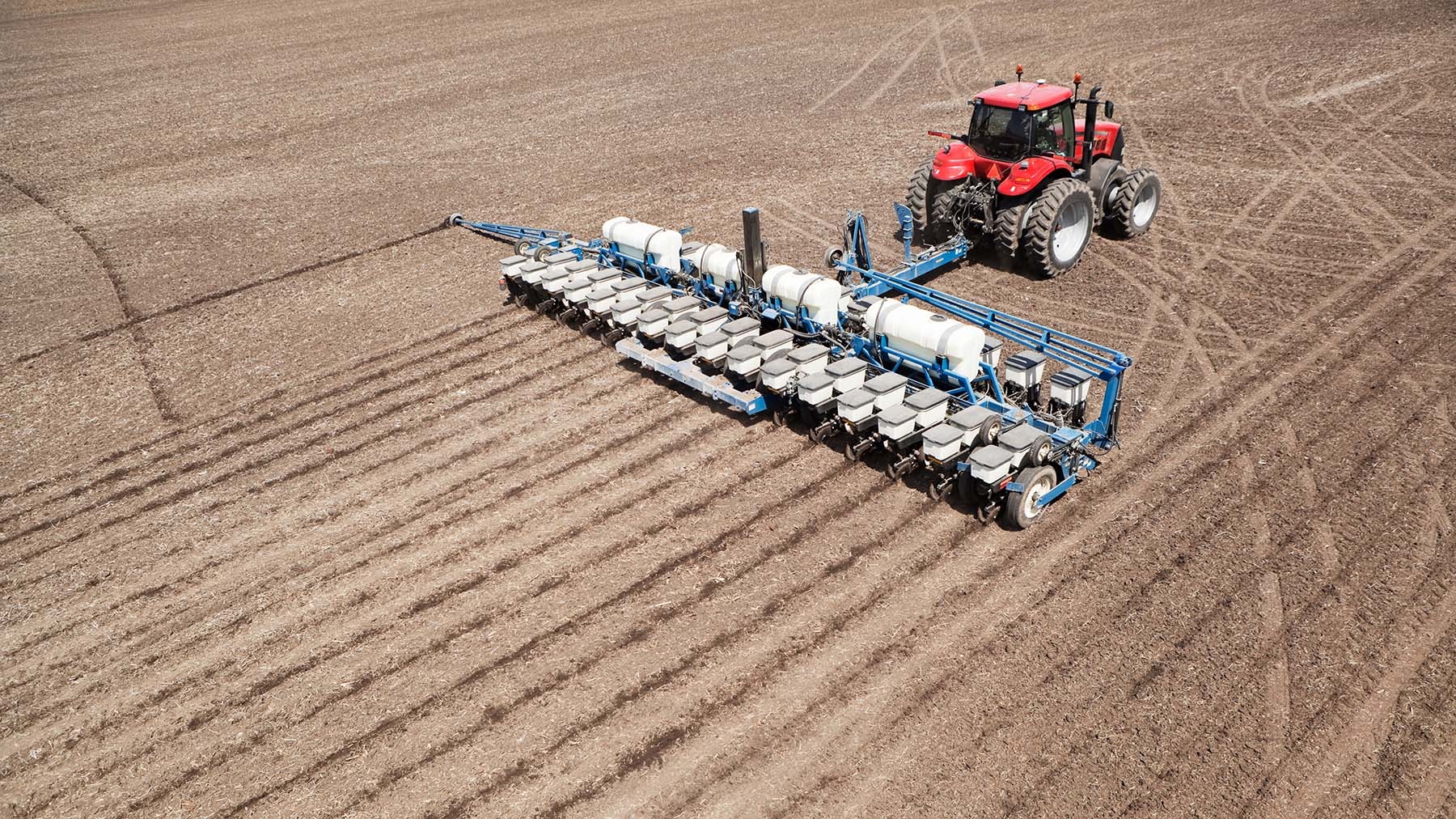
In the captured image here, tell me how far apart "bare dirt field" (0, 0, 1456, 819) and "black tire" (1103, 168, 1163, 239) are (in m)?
0.35

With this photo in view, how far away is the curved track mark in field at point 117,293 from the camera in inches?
389

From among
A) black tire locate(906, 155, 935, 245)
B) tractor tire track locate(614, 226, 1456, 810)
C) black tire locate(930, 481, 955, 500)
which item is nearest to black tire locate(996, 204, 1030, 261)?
black tire locate(906, 155, 935, 245)

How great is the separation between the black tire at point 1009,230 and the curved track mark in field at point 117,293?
9.01 meters

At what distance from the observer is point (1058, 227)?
421 inches

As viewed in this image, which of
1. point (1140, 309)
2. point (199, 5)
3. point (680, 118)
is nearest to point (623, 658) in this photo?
point (1140, 309)

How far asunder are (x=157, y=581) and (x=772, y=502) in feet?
16.0

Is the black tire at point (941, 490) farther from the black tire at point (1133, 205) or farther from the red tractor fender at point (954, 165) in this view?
the black tire at point (1133, 205)

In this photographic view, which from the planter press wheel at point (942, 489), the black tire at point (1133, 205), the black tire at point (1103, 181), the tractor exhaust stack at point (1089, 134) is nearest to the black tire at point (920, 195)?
the tractor exhaust stack at point (1089, 134)

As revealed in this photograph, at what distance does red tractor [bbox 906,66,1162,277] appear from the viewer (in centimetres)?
1052

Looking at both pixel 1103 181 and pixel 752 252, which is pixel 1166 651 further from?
pixel 1103 181

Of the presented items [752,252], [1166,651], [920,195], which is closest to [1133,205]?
[920,195]

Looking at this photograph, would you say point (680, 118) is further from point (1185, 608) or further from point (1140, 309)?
point (1185, 608)

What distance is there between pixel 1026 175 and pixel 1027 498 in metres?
4.90

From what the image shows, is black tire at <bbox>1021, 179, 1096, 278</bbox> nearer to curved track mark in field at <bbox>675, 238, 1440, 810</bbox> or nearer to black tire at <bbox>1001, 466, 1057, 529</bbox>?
curved track mark in field at <bbox>675, 238, 1440, 810</bbox>
